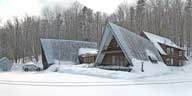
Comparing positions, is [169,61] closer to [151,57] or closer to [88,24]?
[151,57]

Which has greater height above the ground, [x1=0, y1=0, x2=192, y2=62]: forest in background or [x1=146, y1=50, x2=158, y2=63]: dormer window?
[x1=0, y1=0, x2=192, y2=62]: forest in background

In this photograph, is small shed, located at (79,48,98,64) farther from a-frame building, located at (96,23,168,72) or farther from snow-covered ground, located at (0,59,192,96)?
snow-covered ground, located at (0,59,192,96)

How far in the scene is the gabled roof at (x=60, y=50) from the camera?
40.9m

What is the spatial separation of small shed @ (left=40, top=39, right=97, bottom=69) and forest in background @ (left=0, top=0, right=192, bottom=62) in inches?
749

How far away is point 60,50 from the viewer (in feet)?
139

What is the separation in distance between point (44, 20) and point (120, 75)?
58375mm

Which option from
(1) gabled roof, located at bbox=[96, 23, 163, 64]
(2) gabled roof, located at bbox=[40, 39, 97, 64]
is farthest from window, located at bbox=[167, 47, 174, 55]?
(2) gabled roof, located at bbox=[40, 39, 97, 64]

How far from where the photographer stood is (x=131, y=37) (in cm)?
3073

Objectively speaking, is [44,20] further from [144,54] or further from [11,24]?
[144,54]

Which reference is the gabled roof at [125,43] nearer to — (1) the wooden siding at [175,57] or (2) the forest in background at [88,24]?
(1) the wooden siding at [175,57]

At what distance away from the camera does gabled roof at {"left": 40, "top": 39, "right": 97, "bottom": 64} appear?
40.9 metres

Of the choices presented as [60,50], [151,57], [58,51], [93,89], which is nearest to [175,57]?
[151,57]

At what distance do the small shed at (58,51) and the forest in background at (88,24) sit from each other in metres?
19.0

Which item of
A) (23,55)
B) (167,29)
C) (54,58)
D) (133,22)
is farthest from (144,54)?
(23,55)
